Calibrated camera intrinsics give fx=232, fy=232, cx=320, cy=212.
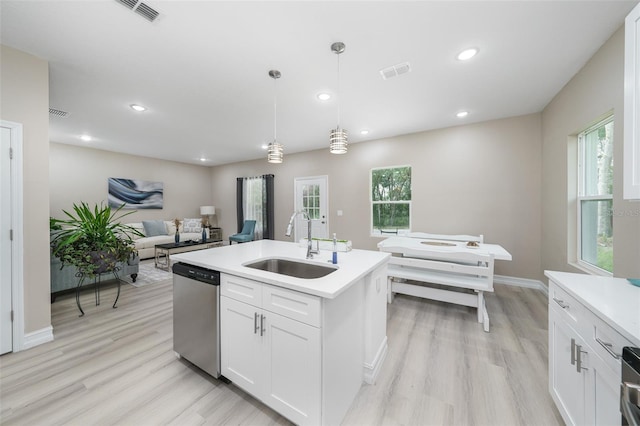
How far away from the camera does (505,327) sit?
2.45m

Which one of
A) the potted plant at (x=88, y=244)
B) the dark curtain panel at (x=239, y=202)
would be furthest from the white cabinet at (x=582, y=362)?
the dark curtain panel at (x=239, y=202)

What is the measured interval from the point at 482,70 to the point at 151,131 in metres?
5.06

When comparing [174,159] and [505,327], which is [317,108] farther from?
[174,159]

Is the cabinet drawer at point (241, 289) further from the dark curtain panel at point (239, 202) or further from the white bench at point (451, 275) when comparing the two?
the dark curtain panel at point (239, 202)

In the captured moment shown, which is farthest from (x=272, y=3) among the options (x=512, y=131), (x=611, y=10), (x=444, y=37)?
(x=512, y=131)

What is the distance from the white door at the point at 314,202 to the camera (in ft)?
17.9


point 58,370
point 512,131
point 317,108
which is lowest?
point 58,370

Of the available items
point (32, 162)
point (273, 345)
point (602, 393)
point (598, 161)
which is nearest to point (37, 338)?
point (32, 162)

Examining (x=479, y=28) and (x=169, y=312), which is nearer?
(x=479, y=28)

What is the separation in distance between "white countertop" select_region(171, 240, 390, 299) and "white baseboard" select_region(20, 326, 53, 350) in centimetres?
165

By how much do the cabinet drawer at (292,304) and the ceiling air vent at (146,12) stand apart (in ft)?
6.77

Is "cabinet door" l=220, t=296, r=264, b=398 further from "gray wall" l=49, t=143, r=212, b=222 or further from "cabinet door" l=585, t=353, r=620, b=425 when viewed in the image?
"gray wall" l=49, t=143, r=212, b=222

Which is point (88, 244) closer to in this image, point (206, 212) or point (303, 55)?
point (303, 55)

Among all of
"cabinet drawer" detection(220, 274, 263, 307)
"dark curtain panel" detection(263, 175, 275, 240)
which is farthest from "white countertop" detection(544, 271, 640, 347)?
"dark curtain panel" detection(263, 175, 275, 240)
